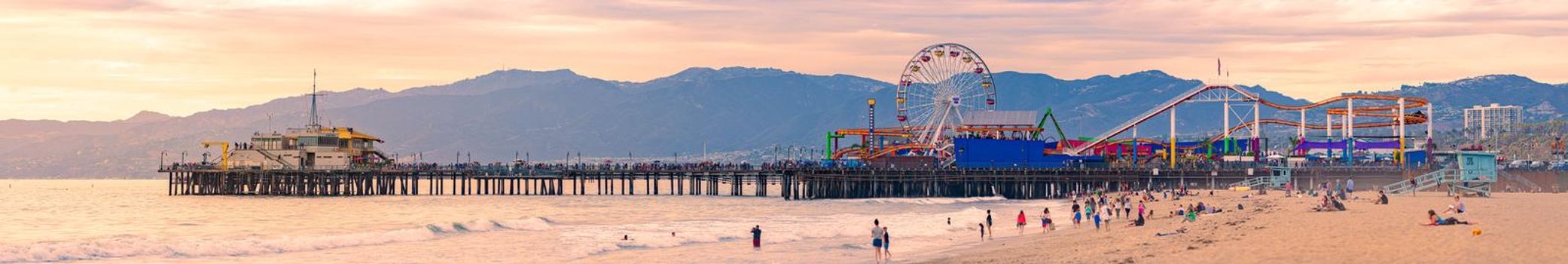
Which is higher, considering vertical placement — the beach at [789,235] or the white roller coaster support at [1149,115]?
the white roller coaster support at [1149,115]

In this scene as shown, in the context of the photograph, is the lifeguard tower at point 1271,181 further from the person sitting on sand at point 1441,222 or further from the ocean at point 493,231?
the person sitting on sand at point 1441,222

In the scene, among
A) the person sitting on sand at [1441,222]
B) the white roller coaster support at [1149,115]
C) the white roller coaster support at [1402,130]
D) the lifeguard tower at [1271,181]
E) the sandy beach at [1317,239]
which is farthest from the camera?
the white roller coaster support at [1149,115]

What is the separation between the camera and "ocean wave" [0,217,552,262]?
1599 inches

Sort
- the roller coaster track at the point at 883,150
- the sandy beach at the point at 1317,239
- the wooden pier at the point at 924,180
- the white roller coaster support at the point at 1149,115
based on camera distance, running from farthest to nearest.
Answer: the roller coaster track at the point at 883,150 → the white roller coaster support at the point at 1149,115 → the wooden pier at the point at 924,180 → the sandy beach at the point at 1317,239

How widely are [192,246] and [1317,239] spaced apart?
29496 millimetres

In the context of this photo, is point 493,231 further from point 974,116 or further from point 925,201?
point 974,116

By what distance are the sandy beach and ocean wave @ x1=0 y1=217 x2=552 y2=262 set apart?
1840cm

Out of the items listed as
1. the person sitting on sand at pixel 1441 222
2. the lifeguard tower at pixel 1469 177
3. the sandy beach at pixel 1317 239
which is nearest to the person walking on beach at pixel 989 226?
the sandy beach at pixel 1317 239

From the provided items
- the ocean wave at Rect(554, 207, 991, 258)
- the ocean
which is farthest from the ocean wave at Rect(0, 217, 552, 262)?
the ocean wave at Rect(554, 207, 991, 258)

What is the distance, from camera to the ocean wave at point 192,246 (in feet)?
133

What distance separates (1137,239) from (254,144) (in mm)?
81521

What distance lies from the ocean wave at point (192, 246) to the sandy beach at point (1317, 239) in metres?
18.4

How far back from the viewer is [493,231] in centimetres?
5403

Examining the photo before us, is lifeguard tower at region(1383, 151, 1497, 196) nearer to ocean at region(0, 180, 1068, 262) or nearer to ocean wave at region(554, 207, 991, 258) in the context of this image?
ocean at region(0, 180, 1068, 262)
